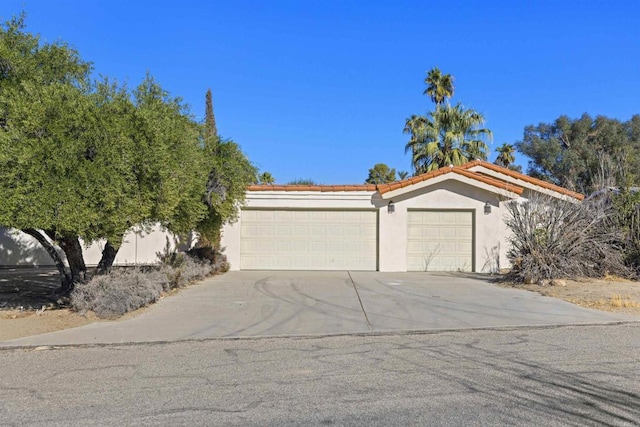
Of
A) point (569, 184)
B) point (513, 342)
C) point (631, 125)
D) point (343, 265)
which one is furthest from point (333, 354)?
point (631, 125)

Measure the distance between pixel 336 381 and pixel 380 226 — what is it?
11.8 meters

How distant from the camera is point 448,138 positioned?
82.9 feet

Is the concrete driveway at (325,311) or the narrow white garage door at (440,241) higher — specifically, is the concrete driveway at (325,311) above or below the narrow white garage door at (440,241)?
below

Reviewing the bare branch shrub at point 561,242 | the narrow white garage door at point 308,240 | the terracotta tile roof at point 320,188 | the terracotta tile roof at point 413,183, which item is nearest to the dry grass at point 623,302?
the bare branch shrub at point 561,242

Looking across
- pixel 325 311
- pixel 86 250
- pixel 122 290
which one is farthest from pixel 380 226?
pixel 86 250

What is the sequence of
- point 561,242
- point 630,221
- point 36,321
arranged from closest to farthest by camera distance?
point 36,321, point 561,242, point 630,221

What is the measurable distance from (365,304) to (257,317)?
2.42 m

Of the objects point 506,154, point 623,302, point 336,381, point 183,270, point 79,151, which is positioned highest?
point 506,154

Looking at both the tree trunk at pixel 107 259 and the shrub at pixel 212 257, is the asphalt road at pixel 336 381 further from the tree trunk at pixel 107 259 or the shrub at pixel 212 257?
the shrub at pixel 212 257

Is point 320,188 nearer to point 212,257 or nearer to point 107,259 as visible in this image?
point 212,257

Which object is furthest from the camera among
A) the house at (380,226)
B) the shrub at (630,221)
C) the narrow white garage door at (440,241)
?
the narrow white garage door at (440,241)

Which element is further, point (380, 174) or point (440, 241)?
point (380, 174)

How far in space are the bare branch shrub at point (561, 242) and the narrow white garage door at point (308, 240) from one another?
16.2 feet

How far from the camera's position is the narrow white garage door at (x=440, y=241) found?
55.9 feet
